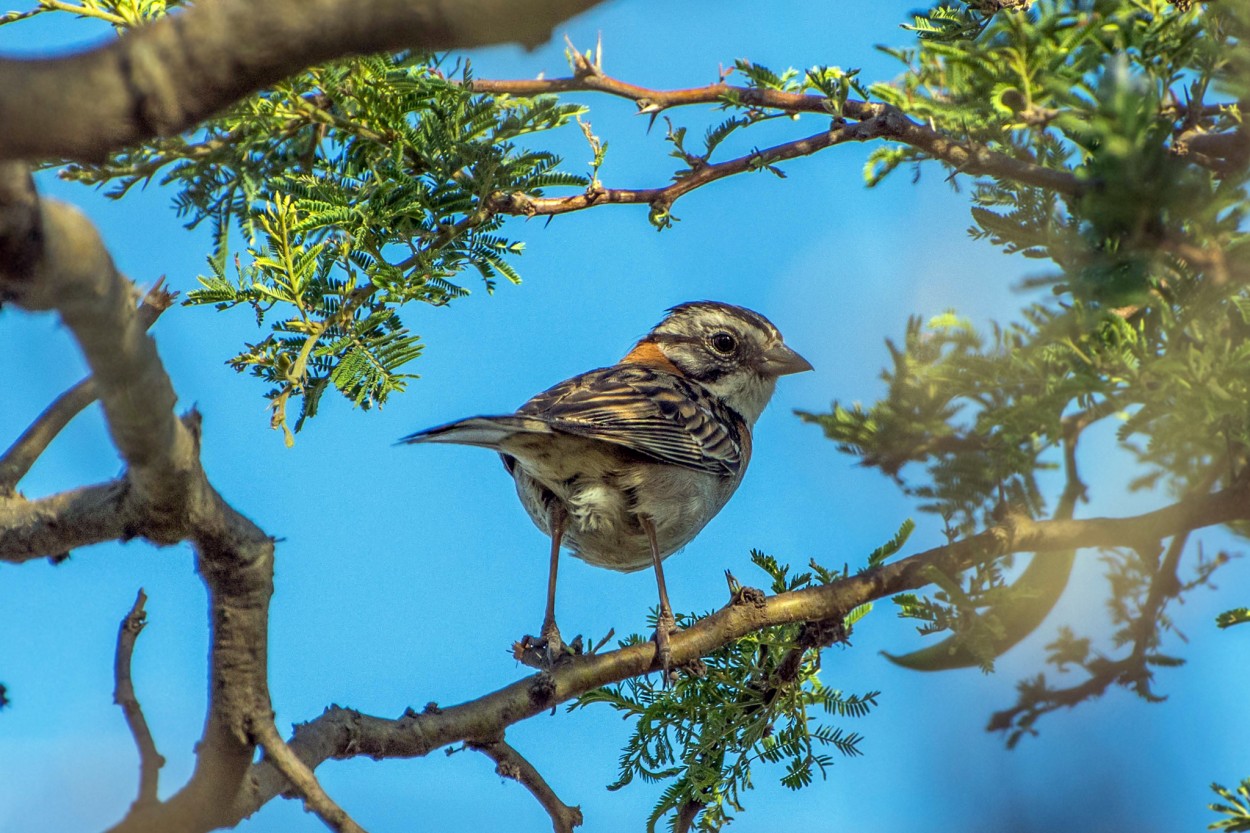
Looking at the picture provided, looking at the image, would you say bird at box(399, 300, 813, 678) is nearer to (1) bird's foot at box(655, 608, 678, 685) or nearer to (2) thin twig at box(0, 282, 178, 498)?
(1) bird's foot at box(655, 608, 678, 685)

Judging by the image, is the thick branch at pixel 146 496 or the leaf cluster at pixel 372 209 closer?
the thick branch at pixel 146 496

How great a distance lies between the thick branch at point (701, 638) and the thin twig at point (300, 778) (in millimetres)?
124

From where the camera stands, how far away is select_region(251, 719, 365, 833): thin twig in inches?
103

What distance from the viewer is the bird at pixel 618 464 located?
16.9 feet

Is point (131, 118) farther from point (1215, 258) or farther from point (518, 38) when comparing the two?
point (1215, 258)

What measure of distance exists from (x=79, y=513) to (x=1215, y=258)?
2677mm

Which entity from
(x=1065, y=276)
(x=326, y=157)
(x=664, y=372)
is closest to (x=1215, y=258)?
(x=1065, y=276)

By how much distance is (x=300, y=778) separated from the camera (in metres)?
2.67

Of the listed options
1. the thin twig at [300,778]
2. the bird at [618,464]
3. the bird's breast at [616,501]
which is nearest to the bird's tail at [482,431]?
the bird at [618,464]

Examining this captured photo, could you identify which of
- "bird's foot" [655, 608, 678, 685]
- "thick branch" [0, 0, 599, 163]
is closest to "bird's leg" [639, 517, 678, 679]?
"bird's foot" [655, 608, 678, 685]

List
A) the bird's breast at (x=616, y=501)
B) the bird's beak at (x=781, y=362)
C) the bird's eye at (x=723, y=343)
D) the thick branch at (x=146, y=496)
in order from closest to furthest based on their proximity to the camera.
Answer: the thick branch at (x=146, y=496) → the bird's breast at (x=616, y=501) → the bird's beak at (x=781, y=362) → the bird's eye at (x=723, y=343)

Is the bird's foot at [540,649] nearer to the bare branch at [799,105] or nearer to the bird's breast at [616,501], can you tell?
the bird's breast at [616,501]

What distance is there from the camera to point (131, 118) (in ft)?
5.57

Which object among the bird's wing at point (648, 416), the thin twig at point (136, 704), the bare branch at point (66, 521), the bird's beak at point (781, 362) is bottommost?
the thin twig at point (136, 704)
